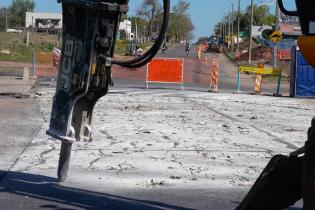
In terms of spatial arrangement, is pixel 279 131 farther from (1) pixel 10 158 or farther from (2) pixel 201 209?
(2) pixel 201 209

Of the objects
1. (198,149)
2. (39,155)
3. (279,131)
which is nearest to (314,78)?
(279,131)

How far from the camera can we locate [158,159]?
9.19 metres

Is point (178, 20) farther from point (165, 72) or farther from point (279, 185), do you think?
point (279, 185)

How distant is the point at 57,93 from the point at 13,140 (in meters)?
4.59

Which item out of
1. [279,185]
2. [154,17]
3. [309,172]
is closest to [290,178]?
[279,185]

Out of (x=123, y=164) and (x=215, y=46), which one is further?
(x=215, y=46)

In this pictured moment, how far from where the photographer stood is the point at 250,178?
26.2 feet

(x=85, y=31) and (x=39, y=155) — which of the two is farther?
(x=39, y=155)

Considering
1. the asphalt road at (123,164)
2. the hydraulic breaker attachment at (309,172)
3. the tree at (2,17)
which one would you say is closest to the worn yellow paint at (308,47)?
the hydraulic breaker attachment at (309,172)

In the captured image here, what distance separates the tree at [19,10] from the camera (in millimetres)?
143500

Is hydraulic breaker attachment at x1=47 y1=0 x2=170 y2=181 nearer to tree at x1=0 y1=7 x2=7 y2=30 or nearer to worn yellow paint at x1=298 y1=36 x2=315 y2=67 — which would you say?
worn yellow paint at x1=298 y1=36 x2=315 y2=67

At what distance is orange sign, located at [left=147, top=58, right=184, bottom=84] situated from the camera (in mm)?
26188

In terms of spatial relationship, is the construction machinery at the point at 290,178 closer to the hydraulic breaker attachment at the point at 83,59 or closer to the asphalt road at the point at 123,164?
the hydraulic breaker attachment at the point at 83,59

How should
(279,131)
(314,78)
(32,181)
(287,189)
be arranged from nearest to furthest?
1. (287,189)
2. (32,181)
3. (279,131)
4. (314,78)
